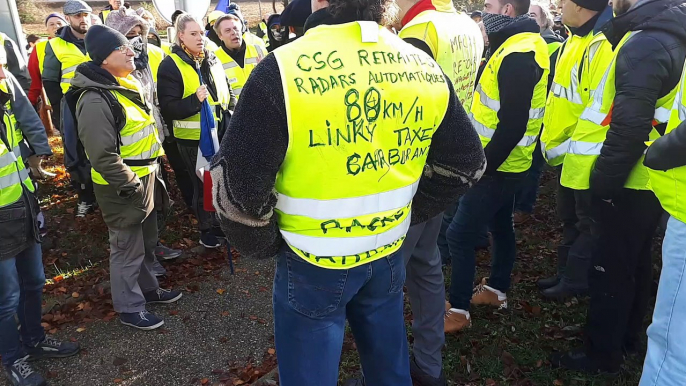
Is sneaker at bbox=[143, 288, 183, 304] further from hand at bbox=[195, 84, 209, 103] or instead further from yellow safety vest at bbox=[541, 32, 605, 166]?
yellow safety vest at bbox=[541, 32, 605, 166]

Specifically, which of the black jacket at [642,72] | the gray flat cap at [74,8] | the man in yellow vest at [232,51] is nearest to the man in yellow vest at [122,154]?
the man in yellow vest at [232,51]

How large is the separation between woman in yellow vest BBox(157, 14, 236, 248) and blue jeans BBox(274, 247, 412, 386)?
3.14 metres

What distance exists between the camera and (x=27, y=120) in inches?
147

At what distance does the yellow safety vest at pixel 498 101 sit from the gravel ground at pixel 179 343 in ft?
7.15

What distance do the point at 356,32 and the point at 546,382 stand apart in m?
2.57

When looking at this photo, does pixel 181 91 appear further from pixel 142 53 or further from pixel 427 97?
pixel 427 97

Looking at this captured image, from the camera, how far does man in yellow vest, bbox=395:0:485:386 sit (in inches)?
103

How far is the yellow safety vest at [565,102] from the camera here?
3.33 m

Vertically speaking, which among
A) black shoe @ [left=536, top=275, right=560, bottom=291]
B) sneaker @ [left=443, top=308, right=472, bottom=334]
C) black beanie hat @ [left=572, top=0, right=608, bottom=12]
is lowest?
black shoe @ [left=536, top=275, right=560, bottom=291]

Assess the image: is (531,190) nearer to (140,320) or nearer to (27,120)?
(140,320)

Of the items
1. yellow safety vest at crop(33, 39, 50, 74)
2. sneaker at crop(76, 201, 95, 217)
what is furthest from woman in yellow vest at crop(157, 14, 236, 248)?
yellow safety vest at crop(33, 39, 50, 74)

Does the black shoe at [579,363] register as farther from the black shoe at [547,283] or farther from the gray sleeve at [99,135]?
the gray sleeve at [99,135]

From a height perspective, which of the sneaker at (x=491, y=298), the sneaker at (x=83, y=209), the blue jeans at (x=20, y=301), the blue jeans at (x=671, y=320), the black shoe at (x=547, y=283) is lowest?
the sneaker at (x=83, y=209)

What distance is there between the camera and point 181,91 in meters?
4.65
